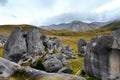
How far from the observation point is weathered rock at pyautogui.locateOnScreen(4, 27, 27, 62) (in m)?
72.2

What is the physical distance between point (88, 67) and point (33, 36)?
30.7 metres

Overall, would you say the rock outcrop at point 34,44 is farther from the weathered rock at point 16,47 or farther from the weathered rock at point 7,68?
the weathered rock at point 7,68

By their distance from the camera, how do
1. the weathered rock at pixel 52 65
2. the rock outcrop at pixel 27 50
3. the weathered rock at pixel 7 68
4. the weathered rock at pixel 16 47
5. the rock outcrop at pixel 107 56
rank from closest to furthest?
the weathered rock at pixel 7 68
the rock outcrop at pixel 107 56
the weathered rock at pixel 52 65
the rock outcrop at pixel 27 50
the weathered rock at pixel 16 47

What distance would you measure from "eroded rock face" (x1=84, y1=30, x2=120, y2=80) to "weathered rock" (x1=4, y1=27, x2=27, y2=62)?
2955cm

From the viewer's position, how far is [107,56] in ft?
148

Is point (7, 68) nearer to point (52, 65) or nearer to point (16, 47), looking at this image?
point (52, 65)

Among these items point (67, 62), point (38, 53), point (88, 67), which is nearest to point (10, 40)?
point (38, 53)

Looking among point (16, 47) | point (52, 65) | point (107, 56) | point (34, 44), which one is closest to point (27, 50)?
point (34, 44)

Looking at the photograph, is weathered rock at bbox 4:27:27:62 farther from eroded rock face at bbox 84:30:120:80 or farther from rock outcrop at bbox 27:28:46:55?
eroded rock face at bbox 84:30:120:80

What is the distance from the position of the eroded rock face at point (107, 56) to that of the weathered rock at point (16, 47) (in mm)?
29549

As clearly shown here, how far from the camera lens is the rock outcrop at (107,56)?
44.2m

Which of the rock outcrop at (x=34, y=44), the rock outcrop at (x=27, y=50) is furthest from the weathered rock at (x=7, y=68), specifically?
the rock outcrop at (x=34, y=44)

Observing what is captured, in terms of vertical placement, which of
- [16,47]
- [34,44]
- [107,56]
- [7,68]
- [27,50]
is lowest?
[7,68]

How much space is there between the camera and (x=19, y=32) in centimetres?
7594
